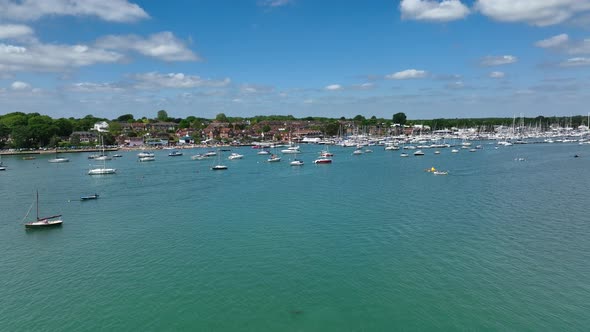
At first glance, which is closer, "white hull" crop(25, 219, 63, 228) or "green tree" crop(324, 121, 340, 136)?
"white hull" crop(25, 219, 63, 228)

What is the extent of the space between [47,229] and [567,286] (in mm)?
31283

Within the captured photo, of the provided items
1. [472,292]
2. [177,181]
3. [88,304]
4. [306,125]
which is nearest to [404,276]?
[472,292]

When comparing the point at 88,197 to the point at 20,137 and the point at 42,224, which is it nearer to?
the point at 42,224

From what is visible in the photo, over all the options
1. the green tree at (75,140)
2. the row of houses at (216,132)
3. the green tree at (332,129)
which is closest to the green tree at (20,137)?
the green tree at (75,140)

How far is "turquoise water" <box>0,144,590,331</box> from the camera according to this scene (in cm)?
1513

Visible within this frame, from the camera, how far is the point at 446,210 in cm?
3158

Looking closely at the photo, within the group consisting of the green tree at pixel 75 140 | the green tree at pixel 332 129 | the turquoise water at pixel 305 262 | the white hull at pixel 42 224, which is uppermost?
the green tree at pixel 332 129

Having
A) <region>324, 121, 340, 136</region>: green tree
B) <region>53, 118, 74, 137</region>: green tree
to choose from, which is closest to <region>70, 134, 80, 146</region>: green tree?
<region>53, 118, 74, 137</region>: green tree

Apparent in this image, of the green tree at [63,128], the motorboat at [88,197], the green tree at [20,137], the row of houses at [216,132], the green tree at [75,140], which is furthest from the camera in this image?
the row of houses at [216,132]

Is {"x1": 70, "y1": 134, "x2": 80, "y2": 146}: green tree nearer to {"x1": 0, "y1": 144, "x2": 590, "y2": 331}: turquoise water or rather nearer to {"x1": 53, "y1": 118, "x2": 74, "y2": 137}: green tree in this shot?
{"x1": 53, "y1": 118, "x2": 74, "y2": 137}: green tree

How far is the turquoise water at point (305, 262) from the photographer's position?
15.1 meters

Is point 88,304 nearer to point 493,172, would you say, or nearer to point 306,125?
point 493,172

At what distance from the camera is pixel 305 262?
20562 millimetres

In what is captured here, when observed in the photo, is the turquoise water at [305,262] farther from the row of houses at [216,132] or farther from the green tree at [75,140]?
the row of houses at [216,132]
